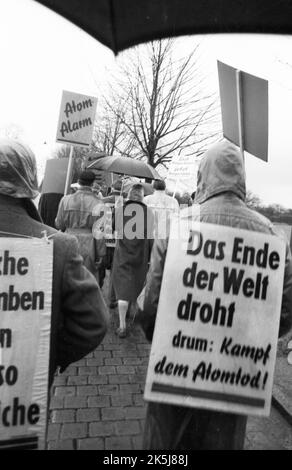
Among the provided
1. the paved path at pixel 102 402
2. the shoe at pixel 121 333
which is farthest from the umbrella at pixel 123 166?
the paved path at pixel 102 402

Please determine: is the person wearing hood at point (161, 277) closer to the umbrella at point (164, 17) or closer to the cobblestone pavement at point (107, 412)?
the umbrella at point (164, 17)

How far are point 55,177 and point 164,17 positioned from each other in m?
5.64

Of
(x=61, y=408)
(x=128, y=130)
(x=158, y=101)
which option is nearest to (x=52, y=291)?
(x=61, y=408)

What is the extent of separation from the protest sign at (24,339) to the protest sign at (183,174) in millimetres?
7725

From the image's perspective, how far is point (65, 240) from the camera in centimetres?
204

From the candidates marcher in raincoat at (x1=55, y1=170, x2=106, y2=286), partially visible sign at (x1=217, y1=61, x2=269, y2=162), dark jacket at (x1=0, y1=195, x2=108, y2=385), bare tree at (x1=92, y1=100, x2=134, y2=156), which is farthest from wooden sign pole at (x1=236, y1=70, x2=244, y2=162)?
bare tree at (x1=92, y1=100, x2=134, y2=156)

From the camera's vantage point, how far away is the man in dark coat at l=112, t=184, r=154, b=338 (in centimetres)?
533

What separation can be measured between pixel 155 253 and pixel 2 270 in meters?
0.75

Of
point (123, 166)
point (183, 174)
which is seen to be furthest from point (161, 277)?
point (183, 174)

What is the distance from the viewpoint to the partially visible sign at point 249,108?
3.14 meters

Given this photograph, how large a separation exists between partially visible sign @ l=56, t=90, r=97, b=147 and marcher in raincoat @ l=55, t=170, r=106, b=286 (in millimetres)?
1328

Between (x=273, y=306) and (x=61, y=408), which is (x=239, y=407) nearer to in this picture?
(x=273, y=306)

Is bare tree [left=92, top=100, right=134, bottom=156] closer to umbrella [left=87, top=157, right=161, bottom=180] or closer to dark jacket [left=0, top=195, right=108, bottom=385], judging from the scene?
umbrella [left=87, top=157, right=161, bottom=180]

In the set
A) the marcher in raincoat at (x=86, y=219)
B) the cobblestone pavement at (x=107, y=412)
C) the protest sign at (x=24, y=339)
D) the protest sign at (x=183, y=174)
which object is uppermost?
the protest sign at (x=183, y=174)
